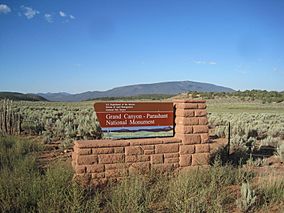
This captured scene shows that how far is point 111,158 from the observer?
827 cm

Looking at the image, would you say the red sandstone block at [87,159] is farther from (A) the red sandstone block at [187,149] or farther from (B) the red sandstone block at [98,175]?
(A) the red sandstone block at [187,149]

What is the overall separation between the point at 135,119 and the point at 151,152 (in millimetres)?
934

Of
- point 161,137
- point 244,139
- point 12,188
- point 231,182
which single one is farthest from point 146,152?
point 244,139

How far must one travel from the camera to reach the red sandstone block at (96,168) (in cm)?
803

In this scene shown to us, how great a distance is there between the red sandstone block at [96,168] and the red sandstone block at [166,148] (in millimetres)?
1492

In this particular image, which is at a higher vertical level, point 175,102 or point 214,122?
point 175,102

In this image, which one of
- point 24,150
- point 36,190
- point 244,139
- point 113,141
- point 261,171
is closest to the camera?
point 36,190

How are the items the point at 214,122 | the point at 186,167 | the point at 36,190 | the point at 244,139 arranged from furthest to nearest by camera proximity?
the point at 214,122, the point at 244,139, the point at 186,167, the point at 36,190

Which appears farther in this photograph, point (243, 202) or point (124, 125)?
point (124, 125)

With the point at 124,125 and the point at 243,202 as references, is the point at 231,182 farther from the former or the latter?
the point at 124,125

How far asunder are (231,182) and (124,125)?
2.99 m

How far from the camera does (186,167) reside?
9.15 m

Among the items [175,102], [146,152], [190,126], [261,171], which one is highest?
[175,102]

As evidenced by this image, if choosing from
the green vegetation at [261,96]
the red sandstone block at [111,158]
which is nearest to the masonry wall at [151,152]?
the red sandstone block at [111,158]
